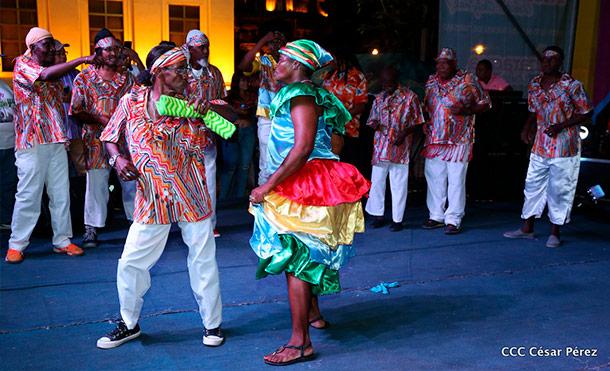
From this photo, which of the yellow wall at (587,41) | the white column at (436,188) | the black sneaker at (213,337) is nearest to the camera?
the black sneaker at (213,337)

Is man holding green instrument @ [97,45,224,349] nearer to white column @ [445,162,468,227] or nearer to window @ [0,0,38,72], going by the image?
white column @ [445,162,468,227]

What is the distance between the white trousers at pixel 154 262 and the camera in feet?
12.6

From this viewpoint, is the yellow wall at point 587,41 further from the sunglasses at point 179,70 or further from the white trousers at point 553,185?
the sunglasses at point 179,70

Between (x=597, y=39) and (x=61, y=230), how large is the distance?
31.9ft

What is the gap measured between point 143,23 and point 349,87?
23.4 feet

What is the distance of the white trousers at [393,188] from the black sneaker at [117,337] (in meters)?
3.84

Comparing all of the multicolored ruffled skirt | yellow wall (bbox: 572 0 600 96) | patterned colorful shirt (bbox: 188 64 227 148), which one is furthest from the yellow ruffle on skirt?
yellow wall (bbox: 572 0 600 96)

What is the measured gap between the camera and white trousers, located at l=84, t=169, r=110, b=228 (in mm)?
6281

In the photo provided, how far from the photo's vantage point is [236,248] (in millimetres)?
6422

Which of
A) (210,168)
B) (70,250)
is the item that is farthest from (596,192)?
(70,250)

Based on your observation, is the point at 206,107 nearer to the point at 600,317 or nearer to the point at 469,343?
the point at 469,343

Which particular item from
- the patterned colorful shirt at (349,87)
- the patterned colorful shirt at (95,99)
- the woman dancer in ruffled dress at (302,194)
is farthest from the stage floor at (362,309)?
the patterned colorful shirt at (349,87)

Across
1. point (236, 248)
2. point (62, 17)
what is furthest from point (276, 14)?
point (236, 248)

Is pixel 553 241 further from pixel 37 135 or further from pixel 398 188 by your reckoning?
pixel 37 135
